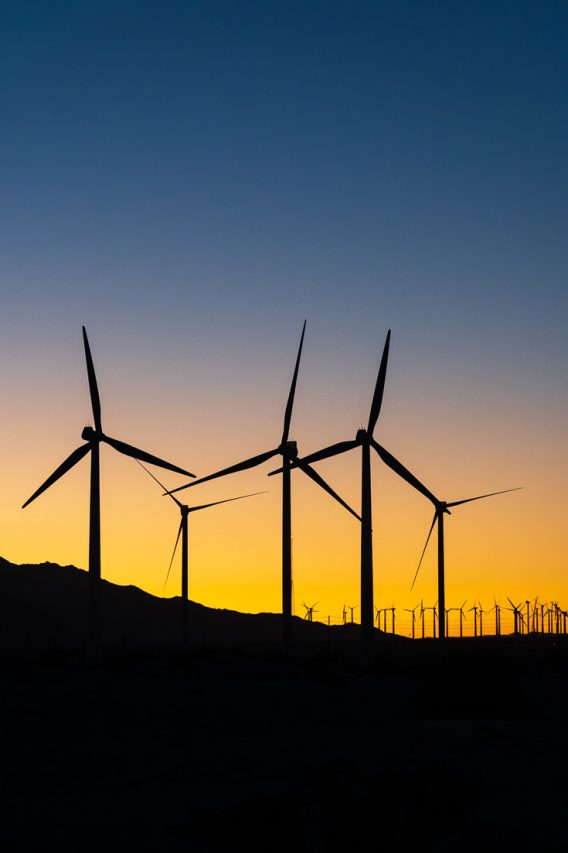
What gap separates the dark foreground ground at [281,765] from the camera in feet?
74.2

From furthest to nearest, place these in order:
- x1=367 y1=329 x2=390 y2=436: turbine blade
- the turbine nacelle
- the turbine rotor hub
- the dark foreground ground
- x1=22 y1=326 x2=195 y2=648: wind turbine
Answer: the turbine nacelle < x1=367 y1=329 x2=390 y2=436: turbine blade < the turbine rotor hub < x1=22 y1=326 x2=195 y2=648: wind turbine < the dark foreground ground

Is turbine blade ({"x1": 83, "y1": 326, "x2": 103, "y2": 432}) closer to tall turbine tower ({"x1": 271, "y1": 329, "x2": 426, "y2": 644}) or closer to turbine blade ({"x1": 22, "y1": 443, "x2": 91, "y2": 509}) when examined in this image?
turbine blade ({"x1": 22, "y1": 443, "x2": 91, "y2": 509})

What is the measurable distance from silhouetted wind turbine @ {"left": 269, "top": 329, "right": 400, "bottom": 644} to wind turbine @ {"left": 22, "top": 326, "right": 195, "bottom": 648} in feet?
33.1

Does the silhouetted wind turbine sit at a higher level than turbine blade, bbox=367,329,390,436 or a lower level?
lower

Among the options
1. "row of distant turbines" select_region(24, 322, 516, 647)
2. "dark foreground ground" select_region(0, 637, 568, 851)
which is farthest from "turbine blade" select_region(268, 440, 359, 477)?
"dark foreground ground" select_region(0, 637, 568, 851)

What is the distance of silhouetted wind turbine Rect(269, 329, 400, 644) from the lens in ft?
217


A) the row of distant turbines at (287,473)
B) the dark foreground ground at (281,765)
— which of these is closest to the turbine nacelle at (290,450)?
the row of distant turbines at (287,473)

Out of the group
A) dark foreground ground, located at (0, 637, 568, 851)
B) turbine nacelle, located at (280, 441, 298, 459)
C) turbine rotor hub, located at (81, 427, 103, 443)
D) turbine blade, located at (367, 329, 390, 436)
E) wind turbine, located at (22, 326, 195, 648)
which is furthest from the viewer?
turbine nacelle, located at (280, 441, 298, 459)

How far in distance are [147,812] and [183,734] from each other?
17.9m

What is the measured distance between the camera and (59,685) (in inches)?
2154

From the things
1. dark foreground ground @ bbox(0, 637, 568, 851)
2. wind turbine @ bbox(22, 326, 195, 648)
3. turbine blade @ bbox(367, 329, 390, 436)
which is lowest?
dark foreground ground @ bbox(0, 637, 568, 851)

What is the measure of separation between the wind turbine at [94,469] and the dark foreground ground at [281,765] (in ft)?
27.2

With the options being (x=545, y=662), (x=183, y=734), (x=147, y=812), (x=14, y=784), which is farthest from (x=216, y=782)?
(x=545, y=662)

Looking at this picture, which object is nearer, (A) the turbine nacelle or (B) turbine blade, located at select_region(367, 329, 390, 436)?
(B) turbine blade, located at select_region(367, 329, 390, 436)
